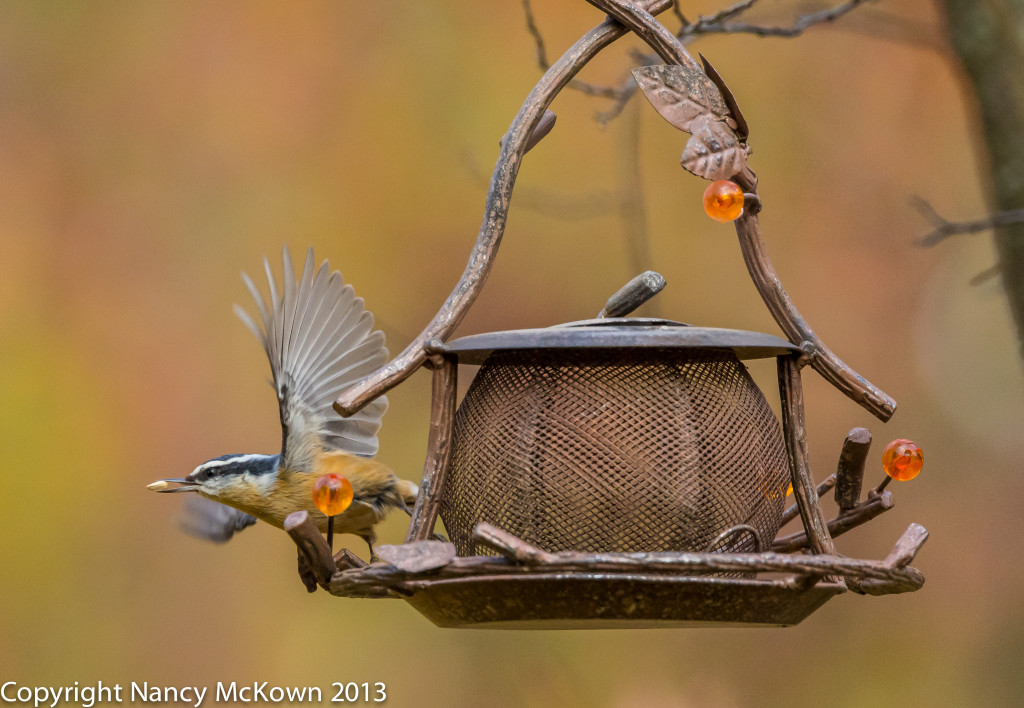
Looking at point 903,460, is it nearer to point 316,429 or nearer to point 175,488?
point 316,429

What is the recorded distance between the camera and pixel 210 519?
114 inches

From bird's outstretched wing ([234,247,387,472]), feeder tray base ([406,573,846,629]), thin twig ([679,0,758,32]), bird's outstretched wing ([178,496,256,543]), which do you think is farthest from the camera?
bird's outstretched wing ([178,496,256,543])

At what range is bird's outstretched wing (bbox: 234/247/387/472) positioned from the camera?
2506 millimetres

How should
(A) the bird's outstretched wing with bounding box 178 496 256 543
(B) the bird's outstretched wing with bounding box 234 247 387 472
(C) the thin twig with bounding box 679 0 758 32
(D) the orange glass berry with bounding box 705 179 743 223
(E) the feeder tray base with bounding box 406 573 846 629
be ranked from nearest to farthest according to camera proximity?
(E) the feeder tray base with bounding box 406 573 846 629
(D) the orange glass berry with bounding box 705 179 743 223
(B) the bird's outstretched wing with bounding box 234 247 387 472
(C) the thin twig with bounding box 679 0 758 32
(A) the bird's outstretched wing with bounding box 178 496 256 543

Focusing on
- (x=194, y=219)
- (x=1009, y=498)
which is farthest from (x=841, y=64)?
(x=194, y=219)

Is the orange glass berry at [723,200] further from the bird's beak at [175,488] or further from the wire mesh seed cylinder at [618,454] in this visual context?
the bird's beak at [175,488]

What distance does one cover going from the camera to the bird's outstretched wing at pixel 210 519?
2.86 meters

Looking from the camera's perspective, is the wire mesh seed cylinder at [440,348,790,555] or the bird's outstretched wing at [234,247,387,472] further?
the bird's outstretched wing at [234,247,387,472]

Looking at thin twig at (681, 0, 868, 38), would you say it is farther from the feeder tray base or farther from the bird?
the feeder tray base

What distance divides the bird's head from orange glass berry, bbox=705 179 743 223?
122 cm

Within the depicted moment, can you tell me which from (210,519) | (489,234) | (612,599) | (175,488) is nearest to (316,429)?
(175,488)

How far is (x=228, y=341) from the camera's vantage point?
4305 millimetres

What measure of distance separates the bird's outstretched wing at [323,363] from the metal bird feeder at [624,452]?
0.63 meters

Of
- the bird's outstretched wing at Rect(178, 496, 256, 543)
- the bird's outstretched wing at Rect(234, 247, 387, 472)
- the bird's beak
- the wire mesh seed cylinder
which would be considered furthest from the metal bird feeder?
the bird's outstretched wing at Rect(178, 496, 256, 543)
